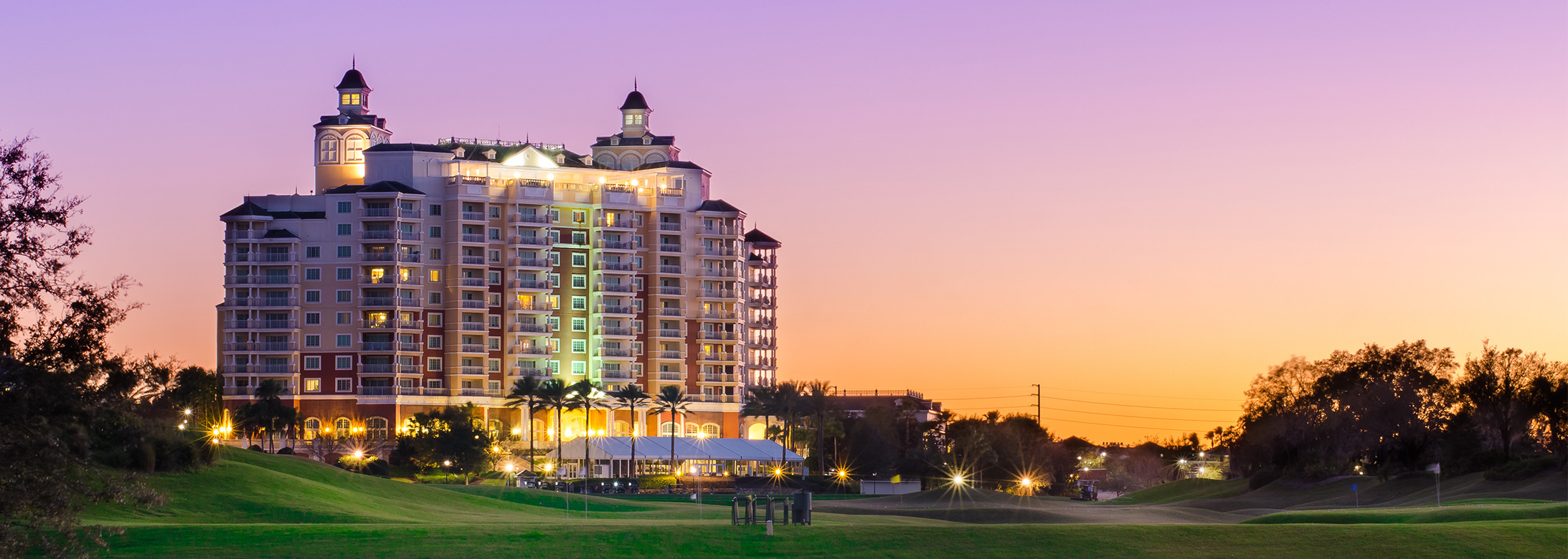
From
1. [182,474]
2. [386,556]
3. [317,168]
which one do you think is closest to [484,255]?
[317,168]

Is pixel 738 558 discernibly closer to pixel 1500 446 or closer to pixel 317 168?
pixel 1500 446

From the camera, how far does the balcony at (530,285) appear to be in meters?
177

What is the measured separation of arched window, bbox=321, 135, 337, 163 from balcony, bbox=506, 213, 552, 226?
24.9 meters

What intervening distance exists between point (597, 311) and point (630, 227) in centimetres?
1114

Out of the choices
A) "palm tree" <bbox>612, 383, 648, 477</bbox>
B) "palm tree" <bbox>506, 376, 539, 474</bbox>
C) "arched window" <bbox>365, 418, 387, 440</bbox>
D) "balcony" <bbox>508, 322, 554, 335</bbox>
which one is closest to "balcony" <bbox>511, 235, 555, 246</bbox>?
"balcony" <bbox>508, 322, 554, 335</bbox>

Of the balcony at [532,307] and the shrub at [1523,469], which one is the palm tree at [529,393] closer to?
the balcony at [532,307]

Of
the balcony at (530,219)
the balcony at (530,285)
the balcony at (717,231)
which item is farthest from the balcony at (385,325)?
the balcony at (717,231)

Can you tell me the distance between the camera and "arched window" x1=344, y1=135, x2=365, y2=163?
603 ft

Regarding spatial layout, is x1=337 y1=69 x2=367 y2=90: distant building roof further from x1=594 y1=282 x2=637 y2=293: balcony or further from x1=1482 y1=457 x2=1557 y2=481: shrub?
x1=1482 y1=457 x2=1557 y2=481: shrub

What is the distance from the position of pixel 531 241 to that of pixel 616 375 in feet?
63.6

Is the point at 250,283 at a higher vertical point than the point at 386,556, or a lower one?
higher

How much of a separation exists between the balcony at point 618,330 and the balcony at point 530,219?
47.6 feet

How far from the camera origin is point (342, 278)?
562 ft

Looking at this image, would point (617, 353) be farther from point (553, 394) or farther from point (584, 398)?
point (553, 394)
